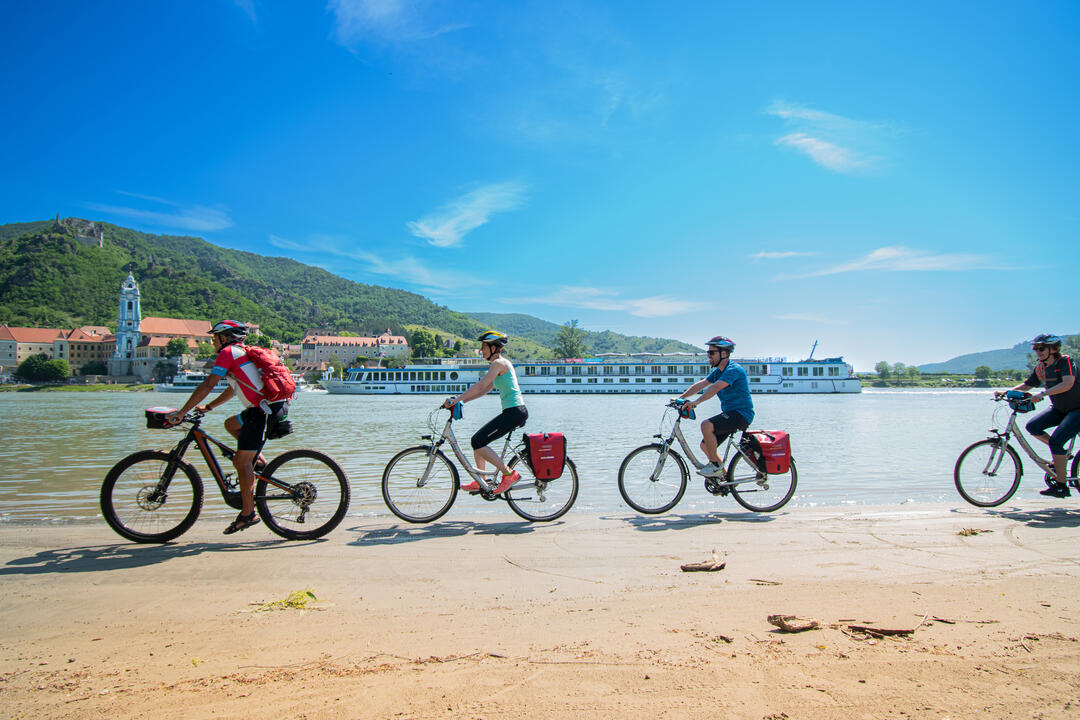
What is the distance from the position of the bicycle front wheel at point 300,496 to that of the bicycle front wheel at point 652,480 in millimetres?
2976

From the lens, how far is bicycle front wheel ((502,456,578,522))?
584cm

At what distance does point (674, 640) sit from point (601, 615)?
0.50m

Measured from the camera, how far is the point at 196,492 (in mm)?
4934

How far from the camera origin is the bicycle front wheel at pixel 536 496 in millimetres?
5836

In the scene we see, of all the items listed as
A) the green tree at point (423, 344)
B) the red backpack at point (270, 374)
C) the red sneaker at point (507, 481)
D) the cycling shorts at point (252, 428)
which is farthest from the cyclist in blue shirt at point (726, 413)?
the green tree at point (423, 344)

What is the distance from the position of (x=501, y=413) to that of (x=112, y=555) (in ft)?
11.3

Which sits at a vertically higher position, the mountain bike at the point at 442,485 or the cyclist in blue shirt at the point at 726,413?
the cyclist in blue shirt at the point at 726,413

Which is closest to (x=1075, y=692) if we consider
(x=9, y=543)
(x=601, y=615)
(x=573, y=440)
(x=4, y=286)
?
(x=601, y=615)

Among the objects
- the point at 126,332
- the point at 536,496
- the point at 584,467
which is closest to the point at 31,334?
the point at 126,332

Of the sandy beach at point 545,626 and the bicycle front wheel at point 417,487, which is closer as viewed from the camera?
the sandy beach at point 545,626

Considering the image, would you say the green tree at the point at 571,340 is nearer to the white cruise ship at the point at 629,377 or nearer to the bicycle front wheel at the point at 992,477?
the white cruise ship at the point at 629,377

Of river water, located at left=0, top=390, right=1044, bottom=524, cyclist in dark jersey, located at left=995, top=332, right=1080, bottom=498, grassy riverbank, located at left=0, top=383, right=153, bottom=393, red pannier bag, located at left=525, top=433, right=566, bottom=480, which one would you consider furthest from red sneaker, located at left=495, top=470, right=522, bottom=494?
grassy riverbank, located at left=0, top=383, right=153, bottom=393

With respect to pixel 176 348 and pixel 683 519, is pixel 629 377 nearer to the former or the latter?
pixel 683 519

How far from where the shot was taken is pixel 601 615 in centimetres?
313
